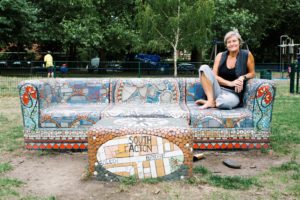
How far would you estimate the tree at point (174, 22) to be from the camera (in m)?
19.7

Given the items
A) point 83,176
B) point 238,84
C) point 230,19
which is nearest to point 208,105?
point 238,84

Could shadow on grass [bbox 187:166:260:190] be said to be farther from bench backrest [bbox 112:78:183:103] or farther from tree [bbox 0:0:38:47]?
Answer: tree [bbox 0:0:38:47]

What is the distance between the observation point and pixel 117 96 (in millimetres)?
5586

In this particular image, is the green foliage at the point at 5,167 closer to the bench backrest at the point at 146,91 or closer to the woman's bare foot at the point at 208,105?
the bench backrest at the point at 146,91

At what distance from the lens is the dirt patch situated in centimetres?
336

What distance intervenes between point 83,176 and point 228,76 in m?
2.57

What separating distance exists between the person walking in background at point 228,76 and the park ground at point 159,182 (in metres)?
0.68

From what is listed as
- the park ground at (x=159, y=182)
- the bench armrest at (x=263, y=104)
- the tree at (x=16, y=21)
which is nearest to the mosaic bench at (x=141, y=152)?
the park ground at (x=159, y=182)

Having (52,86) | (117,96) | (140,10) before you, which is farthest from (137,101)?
(140,10)

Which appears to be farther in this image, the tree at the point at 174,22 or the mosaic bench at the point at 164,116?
Answer: the tree at the point at 174,22

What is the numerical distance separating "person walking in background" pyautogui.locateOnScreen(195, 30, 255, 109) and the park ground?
0.68 m

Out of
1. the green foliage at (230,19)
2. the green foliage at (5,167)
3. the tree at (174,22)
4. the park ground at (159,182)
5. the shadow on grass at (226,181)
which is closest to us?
the park ground at (159,182)

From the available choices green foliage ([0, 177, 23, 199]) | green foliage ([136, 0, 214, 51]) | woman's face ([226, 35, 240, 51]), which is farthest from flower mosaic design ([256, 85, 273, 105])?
green foliage ([136, 0, 214, 51])

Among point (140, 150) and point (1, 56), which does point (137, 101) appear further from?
point (1, 56)
